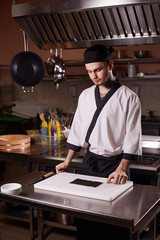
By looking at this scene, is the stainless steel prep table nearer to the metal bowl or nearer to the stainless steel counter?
the stainless steel counter

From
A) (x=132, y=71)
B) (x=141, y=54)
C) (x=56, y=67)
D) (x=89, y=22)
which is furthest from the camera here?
(x=132, y=71)

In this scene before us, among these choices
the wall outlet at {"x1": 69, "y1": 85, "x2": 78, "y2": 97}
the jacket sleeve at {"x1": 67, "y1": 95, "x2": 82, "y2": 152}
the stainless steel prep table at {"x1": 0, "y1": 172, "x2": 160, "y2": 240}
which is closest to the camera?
the stainless steel prep table at {"x1": 0, "y1": 172, "x2": 160, "y2": 240}

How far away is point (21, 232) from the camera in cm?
273

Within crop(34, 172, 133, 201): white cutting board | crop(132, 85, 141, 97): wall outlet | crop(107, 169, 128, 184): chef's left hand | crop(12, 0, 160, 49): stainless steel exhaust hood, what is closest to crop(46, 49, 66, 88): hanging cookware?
crop(12, 0, 160, 49): stainless steel exhaust hood

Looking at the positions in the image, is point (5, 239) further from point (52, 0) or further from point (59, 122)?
point (52, 0)

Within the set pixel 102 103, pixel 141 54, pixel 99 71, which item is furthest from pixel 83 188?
pixel 141 54

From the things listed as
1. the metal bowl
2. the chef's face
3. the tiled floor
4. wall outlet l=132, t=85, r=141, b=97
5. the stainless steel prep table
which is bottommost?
the tiled floor

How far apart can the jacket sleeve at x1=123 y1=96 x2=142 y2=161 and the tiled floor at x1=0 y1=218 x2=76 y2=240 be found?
39.0 inches

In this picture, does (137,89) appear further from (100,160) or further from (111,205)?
(111,205)

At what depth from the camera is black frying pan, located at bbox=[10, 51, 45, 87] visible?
8.93ft

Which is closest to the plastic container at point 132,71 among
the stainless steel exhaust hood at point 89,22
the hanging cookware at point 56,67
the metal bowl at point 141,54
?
the metal bowl at point 141,54

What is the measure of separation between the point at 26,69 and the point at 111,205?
157 centimetres

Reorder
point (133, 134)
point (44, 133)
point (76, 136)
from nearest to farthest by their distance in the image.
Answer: point (133, 134), point (76, 136), point (44, 133)

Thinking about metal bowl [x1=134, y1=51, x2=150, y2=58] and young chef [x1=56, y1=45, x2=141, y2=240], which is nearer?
young chef [x1=56, y1=45, x2=141, y2=240]
